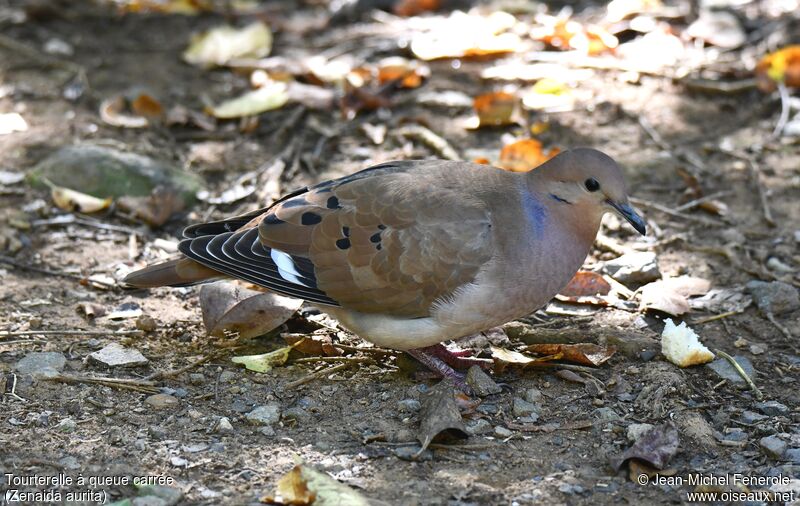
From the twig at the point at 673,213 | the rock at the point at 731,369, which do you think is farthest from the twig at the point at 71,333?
the twig at the point at 673,213

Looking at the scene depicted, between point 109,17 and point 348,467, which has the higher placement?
point 348,467

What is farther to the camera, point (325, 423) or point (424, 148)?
point (424, 148)

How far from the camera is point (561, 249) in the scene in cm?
366

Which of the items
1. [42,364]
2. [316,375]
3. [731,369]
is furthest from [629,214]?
[42,364]

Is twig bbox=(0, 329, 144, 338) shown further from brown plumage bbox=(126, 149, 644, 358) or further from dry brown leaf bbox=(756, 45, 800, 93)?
dry brown leaf bbox=(756, 45, 800, 93)

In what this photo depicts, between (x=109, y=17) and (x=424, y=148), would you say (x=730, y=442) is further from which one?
(x=109, y=17)

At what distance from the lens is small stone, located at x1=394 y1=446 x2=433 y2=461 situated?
3.19 meters

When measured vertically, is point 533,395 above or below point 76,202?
above

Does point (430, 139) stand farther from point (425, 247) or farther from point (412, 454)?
point (412, 454)

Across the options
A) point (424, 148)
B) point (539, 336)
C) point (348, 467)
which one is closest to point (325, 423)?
point (348, 467)

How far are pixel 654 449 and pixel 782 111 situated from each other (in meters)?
3.04

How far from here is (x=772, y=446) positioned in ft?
10.6

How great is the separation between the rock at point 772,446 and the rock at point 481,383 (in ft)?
3.09

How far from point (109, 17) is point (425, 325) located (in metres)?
4.20
